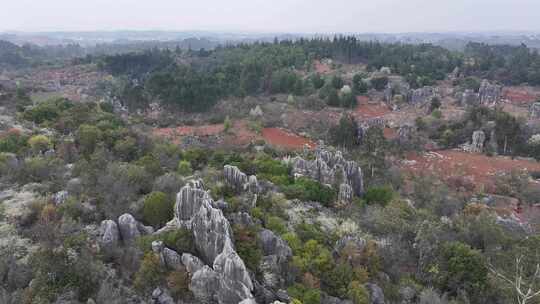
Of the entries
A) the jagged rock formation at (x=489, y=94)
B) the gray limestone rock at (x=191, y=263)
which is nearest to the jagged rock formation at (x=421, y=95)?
the jagged rock formation at (x=489, y=94)

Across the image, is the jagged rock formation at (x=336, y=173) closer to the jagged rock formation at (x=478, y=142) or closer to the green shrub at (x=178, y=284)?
the green shrub at (x=178, y=284)

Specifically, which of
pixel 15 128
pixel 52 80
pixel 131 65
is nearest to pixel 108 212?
pixel 15 128

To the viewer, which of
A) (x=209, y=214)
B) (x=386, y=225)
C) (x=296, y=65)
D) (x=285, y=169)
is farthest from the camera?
(x=296, y=65)

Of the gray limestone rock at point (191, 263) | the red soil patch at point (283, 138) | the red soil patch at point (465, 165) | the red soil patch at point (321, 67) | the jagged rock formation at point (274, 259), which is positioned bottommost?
the red soil patch at point (465, 165)

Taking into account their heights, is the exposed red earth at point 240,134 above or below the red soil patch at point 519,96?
below

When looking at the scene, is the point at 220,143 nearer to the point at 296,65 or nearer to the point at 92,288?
the point at 92,288
